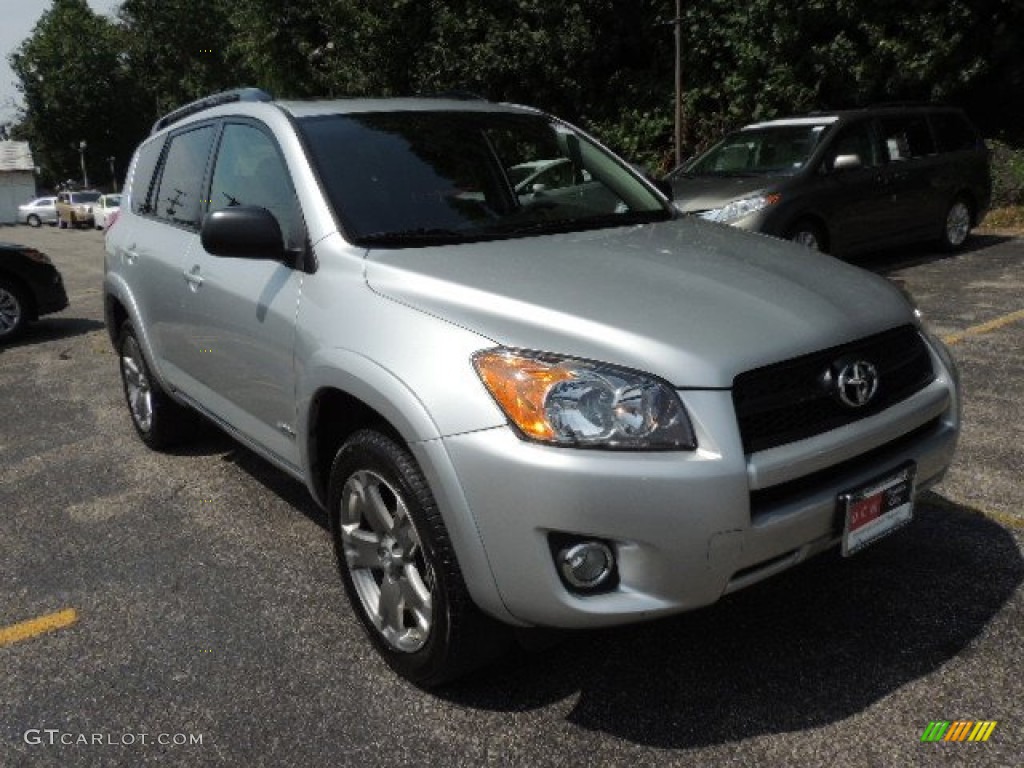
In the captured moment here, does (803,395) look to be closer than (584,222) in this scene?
Yes

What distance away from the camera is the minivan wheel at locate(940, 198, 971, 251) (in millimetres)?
10477

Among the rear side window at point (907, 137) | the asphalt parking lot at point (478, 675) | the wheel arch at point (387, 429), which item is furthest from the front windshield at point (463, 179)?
the rear side window at point (907, 137)

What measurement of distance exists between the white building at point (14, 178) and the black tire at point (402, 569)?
59.9 meters

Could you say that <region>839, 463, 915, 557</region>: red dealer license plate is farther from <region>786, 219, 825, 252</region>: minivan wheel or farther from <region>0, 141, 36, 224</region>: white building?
<region>0, 141, 36, 224</region>: white building

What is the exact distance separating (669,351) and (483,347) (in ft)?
1.50

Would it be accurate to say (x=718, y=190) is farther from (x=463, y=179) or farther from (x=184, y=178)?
(x=463, y=179)

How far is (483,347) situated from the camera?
2.32m

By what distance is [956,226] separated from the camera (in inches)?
420

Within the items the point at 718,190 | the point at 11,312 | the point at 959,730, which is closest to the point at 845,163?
the point at 718,190

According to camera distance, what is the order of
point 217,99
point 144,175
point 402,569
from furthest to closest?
point 144,175
point 217,99
point 402,569

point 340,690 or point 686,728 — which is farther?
point 340,690

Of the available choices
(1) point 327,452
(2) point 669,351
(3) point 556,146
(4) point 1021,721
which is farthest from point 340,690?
(3) point 556,146

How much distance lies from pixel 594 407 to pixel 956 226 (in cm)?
993

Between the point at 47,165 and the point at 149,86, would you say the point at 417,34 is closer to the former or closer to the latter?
the point at 149,86
